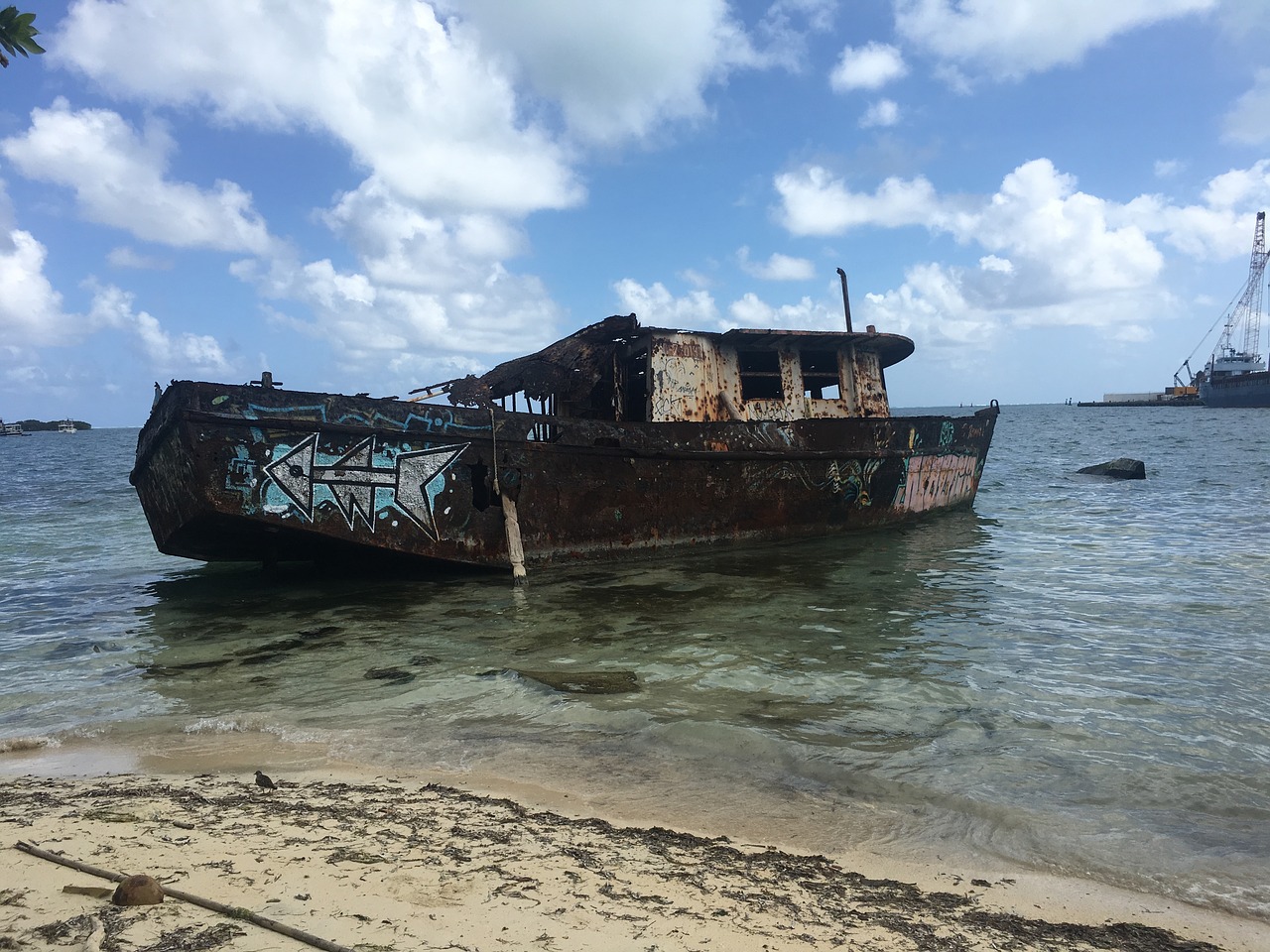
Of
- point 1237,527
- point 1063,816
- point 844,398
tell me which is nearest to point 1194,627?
point 1063,816

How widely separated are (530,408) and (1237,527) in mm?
10543

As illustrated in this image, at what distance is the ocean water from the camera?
3.39 m

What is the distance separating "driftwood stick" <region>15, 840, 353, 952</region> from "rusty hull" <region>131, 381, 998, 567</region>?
5244 mm

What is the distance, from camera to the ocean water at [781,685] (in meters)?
3.39

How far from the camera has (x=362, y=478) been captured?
7.89 m

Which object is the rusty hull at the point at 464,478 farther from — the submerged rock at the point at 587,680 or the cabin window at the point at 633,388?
the submerged rock at the point at 587,680

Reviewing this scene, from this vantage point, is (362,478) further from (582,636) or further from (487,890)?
(487,890)

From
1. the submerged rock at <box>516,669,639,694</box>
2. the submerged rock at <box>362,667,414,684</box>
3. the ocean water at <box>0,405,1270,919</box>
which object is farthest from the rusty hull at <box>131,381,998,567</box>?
the submerged rock at <box>516,669,639,694</box>

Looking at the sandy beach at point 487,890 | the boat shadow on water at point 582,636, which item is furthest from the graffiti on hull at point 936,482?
the sandy beach at point 487,890

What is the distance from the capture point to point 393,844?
278cm

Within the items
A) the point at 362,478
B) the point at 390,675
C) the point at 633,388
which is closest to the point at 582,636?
the point at 390,675

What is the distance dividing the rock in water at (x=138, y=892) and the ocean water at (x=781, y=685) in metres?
1.64

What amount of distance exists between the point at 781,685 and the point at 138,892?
376 cm

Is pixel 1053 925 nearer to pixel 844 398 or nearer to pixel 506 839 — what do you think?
pixel 506 839
